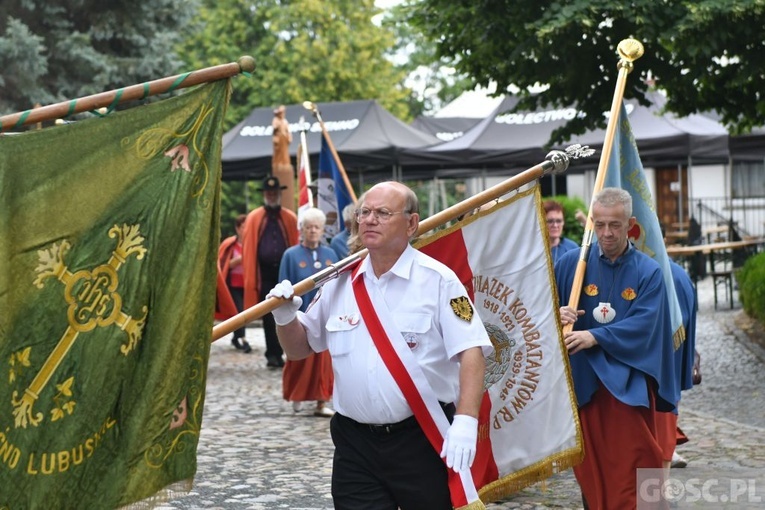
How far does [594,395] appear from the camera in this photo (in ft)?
21.4

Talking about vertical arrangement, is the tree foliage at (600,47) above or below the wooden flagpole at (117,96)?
above

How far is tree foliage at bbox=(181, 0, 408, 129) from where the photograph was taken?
45.6 m

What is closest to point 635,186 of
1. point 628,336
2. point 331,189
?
point 628,336

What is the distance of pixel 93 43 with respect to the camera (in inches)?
895

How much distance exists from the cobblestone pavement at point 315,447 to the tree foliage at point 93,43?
7952mm

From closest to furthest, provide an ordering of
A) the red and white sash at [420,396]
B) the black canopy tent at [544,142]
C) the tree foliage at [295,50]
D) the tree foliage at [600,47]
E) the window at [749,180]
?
1. the red and white sash at [420,396]
2. the tree foliage at [600,47]
3. the black canopy tent at [544,142]
4. the window at [749,180]
5. the tree foliage at [295,50]

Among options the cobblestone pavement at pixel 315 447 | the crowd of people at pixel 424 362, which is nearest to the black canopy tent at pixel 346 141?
the cobblestone pavement at pixel 315 447

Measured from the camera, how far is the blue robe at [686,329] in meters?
7.29

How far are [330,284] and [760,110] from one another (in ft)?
33.3

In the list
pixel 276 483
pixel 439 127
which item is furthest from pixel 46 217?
pixel 439 127

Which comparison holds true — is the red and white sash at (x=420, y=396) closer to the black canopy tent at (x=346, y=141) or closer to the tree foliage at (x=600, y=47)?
the tree foliage at (x=600, y=47)

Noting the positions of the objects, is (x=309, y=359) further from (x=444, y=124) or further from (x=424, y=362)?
(x=444, y=124)

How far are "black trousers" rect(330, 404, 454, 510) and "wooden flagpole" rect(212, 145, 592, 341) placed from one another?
1.86ft

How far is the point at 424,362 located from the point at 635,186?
11.5ft
